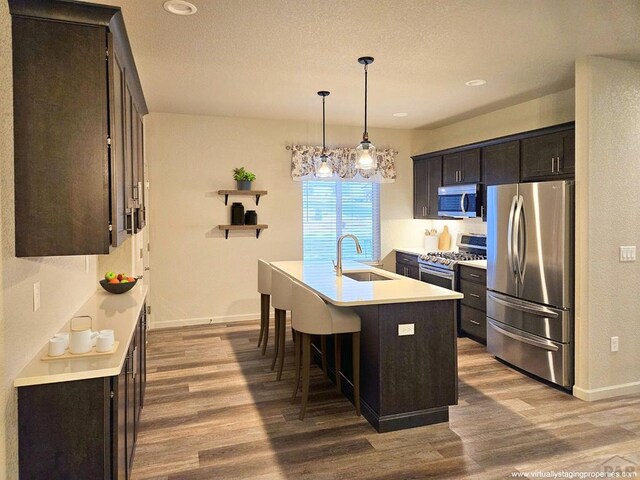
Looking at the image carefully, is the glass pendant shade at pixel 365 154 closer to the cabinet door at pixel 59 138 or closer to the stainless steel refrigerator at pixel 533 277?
the stainless steel refrigerator at pixel 533 277

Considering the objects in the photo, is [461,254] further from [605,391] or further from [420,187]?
[605,391]

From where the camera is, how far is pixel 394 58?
355 centimetres

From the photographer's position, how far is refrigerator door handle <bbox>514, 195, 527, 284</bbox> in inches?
154

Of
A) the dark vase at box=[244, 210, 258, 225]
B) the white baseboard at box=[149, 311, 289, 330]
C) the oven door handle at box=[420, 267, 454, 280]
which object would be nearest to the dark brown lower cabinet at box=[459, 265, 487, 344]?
the oven door handle at box=[420, 267, 454, 280]

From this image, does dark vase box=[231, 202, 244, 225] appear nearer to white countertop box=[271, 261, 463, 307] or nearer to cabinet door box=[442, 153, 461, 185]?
white countertop box=[271, 261, 463, 307]

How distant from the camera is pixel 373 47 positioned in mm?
3312

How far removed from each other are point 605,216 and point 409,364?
2022mm

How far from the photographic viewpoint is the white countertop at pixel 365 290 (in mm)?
2969

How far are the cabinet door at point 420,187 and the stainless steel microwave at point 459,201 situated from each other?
46 centimetres

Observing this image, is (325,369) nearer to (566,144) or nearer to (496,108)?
(566,144)

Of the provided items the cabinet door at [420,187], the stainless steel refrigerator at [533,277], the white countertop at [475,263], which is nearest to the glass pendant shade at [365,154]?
the stainless steel refrigerator at [533,277]

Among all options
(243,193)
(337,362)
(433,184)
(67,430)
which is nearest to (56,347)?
(67,430)

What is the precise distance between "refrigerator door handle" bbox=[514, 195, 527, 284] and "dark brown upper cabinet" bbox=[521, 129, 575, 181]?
67 cm

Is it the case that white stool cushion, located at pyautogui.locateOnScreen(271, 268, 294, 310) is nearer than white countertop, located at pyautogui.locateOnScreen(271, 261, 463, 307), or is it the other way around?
white countertop, located at pyautogui.locateOnScreen(271, 261, 463, 307)
